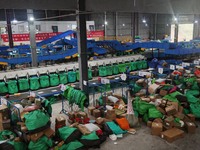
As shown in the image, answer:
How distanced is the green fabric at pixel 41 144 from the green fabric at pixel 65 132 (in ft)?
1.16

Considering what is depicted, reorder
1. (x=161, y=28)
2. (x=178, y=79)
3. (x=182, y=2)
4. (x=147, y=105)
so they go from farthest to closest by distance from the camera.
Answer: (x=161, y=28) < (x=178, y=79) < (x=182, y=2) < (x=147, y=105)

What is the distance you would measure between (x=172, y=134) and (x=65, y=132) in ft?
9.78

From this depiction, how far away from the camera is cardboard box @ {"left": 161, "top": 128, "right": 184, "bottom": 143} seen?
226 inches

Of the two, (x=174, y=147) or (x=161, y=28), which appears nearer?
(x=174, y=147)

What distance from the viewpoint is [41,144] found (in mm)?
5125

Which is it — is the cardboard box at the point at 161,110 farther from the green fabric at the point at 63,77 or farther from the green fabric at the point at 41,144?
the green fabric at the point at 63,77

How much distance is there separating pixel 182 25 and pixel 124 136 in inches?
1086

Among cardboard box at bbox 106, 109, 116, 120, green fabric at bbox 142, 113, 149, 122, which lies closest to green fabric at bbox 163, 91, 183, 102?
green fabric at bbox 142, 113, 149, 122

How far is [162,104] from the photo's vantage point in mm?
6891

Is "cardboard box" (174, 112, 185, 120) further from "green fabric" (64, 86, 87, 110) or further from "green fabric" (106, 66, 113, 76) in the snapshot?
"green fabric" (106, 66, 113, 76)

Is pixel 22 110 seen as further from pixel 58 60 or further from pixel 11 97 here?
pixel 58 60

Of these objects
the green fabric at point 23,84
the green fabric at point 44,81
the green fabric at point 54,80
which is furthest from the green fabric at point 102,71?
the green fabric at point 23,84

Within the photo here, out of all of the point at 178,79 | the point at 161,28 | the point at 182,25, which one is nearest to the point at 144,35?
the point at 161,28

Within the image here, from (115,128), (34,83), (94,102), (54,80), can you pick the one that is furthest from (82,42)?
(115,128)
